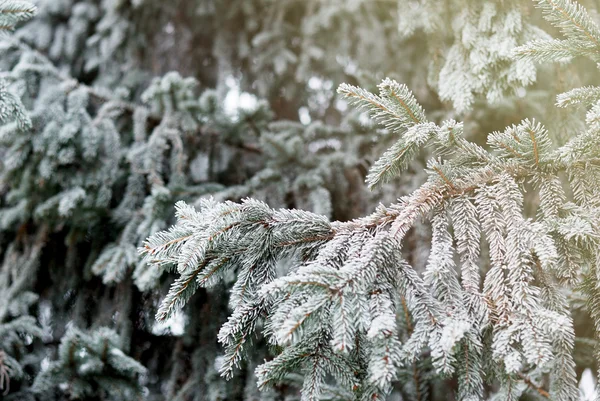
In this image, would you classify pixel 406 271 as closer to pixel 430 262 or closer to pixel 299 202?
pixel 430 262

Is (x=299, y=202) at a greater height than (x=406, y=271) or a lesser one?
greater

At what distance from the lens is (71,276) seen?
2.38 metres

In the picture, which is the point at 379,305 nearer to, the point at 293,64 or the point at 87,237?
the point at 87,237

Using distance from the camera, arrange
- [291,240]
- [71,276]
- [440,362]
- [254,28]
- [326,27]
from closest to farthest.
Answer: [440,362]
[291,240]
[71,276]
[326,27]
[254,28]

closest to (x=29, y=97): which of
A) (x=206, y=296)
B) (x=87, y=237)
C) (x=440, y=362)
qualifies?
(x=87, y=237)

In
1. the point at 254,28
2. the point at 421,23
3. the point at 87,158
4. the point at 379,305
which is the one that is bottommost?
the point at 379,305

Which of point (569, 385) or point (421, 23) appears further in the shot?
point (421, 23)

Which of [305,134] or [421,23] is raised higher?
[421,23]

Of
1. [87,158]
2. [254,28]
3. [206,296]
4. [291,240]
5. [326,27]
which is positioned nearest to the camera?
[291,240]

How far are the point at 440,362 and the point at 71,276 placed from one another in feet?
6.80

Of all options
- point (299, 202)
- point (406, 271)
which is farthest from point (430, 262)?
point (299, 202)

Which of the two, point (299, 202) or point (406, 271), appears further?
point (299, 202)

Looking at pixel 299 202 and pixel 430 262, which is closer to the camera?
pixel 430 262

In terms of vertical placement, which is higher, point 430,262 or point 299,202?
point 299,202
